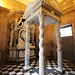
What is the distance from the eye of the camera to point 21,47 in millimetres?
4395

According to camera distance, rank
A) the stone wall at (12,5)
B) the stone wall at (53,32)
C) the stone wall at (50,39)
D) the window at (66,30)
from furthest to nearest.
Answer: the stone wall at (50,39) < the window at (66,30) < the stone wall at (53,32) < the stone wall at (12,5)

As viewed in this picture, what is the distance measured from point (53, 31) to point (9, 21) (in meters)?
4.41

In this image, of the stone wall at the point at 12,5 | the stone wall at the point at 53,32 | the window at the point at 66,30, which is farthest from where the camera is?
the window at the point at 66,30

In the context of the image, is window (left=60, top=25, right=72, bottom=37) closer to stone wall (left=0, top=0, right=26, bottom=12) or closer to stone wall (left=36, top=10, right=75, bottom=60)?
stone wall (left=36, top=10, right=75, bottom=60)

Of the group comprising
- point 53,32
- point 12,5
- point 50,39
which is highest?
point 12,5

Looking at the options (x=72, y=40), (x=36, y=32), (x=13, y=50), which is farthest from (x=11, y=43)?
(x=72, y=40)

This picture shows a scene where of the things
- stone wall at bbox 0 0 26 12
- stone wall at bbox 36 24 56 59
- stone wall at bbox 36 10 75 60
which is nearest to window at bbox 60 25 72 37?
stone wall at bbox 36 10 75 60

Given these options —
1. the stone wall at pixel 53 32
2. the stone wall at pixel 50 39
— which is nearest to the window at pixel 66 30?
the stone wall at pixel 53 32

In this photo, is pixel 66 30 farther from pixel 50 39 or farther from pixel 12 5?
pixel 12 5

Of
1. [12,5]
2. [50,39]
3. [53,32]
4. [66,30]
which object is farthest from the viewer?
[50,39]

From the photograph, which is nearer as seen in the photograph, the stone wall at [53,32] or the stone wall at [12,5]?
the stone wall at [12,5]

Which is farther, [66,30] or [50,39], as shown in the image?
[50,39]

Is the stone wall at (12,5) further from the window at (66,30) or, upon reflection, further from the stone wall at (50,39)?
the window at (66,30)

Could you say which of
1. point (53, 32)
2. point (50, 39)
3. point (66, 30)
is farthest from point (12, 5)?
point (66, 30)
